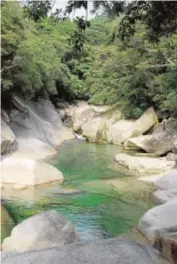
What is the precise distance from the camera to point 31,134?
21.8 metres

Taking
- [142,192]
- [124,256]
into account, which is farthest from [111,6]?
[142,192]

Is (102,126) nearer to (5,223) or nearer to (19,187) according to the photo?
(19,187)

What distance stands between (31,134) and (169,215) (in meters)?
13.0

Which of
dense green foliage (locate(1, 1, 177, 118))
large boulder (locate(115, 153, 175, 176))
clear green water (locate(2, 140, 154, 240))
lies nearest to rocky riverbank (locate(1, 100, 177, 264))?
large boulder (locate(115, 153, 175, 176))

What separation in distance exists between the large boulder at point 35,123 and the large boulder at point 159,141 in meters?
4.65

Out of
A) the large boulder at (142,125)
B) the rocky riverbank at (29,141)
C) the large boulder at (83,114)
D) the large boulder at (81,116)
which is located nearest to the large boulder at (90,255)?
the rocky riverbank at (29,141)

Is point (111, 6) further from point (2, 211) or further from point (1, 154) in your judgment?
point (1, 154)

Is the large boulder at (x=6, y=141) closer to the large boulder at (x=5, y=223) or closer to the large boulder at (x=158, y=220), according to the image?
the large boulder at (x=5, y=223)

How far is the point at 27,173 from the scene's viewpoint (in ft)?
46.3

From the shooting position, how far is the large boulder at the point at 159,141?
66.3ft

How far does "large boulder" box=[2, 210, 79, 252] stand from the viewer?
26.5 feet

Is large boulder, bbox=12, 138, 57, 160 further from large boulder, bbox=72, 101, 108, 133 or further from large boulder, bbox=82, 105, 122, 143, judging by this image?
large boulder, bbox=72, 101, 108, 133

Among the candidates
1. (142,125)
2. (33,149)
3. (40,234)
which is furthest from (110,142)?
(40,234)

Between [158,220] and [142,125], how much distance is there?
48.8ft
